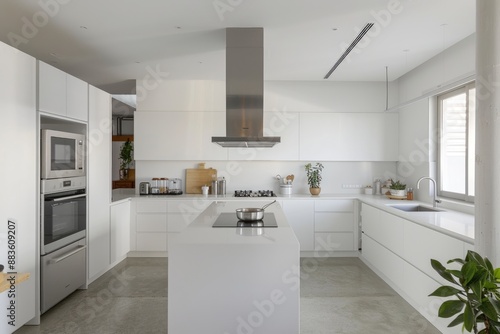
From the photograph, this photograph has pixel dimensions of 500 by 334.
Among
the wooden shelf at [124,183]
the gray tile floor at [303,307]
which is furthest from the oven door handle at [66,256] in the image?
the wooden shelf at [124,183]

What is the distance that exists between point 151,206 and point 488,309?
4243mm

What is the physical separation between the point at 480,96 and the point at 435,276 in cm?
156

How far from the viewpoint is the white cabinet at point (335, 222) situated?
491 centimetres

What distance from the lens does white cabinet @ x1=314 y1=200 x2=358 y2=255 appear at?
16.1 feet

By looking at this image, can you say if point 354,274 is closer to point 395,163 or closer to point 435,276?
point 435,276

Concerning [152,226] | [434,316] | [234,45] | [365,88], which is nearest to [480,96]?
[434,316]

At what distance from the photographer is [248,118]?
3.36 metres

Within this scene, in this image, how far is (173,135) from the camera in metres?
5.18

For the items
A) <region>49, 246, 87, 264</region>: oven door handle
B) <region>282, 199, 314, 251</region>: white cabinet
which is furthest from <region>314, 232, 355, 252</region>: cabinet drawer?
<region>49, 246, 87, 264</region>: oven door handle

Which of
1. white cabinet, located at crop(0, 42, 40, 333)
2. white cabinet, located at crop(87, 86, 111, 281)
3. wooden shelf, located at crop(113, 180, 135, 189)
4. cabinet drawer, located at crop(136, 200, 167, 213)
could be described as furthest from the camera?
wooden shelf, located at crop(113, 180, 135, 189)

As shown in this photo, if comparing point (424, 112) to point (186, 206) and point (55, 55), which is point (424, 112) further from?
point (55, 55)

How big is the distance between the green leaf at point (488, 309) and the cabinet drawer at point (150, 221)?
4103 millimetres

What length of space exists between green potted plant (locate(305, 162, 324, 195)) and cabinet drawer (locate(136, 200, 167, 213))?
2303 millimetres

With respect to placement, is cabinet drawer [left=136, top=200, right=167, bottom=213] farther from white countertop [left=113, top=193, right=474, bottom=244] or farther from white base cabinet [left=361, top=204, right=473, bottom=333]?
white base cabinet [left=361, top=204, right=473, bottom=333]
